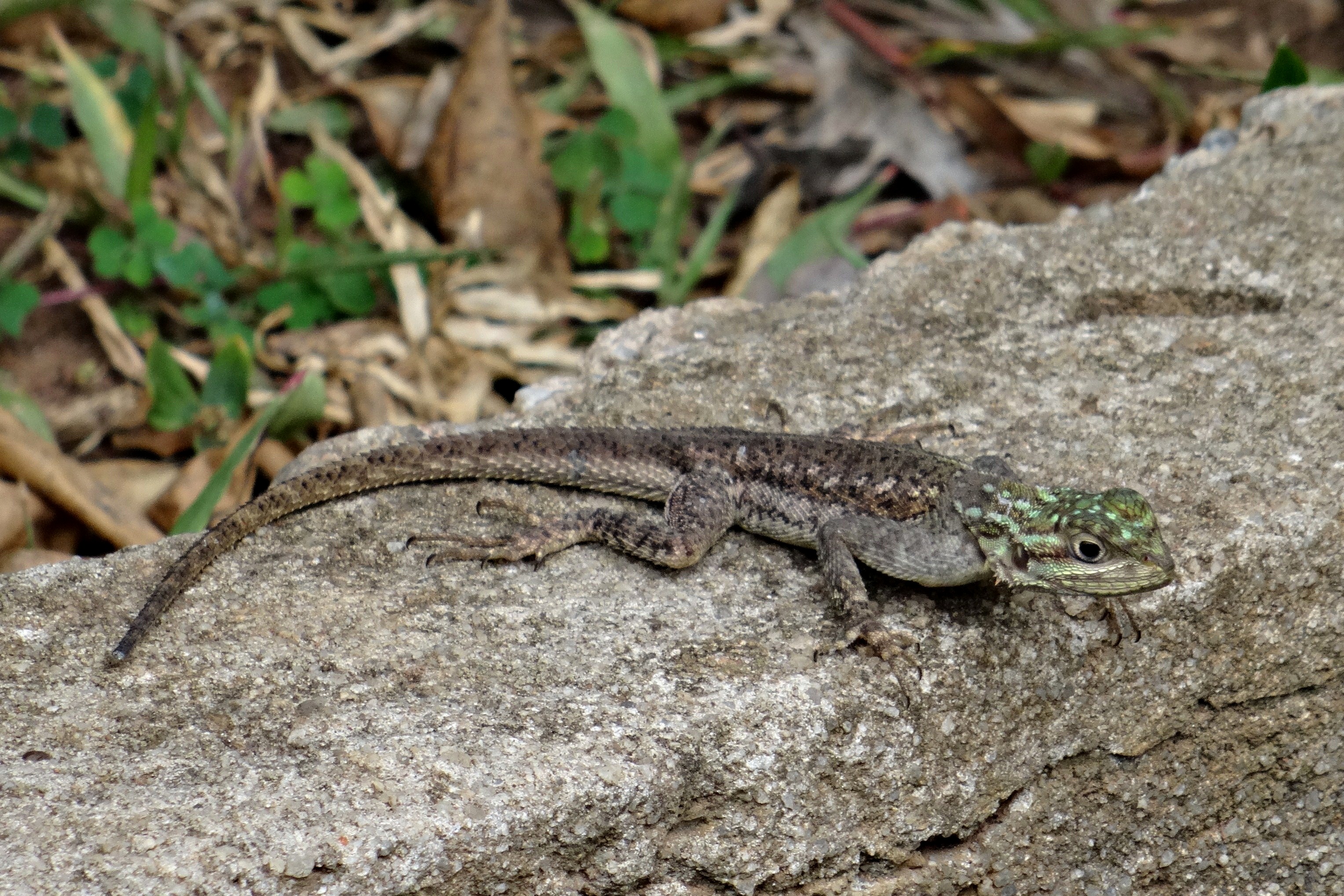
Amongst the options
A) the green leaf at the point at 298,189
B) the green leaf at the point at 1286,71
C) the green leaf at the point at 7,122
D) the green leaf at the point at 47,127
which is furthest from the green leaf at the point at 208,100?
the green leaf at the point at 1286,71

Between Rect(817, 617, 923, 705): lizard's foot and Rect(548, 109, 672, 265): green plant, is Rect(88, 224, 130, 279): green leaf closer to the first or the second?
Rect(548, 109, 672, 265): green plant

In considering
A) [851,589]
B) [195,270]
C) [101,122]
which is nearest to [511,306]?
[195,270]

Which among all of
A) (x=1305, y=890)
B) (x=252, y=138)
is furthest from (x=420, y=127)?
(x=1305, y=890)

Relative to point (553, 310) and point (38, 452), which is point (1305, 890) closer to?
point (553, 310)

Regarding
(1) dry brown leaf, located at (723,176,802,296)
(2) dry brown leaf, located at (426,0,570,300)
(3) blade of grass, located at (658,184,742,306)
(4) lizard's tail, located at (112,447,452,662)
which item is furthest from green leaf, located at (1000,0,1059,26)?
(4) lizard's tail, located at (112,447,452,662)

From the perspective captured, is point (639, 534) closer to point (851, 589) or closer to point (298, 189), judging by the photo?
point (851, 589)

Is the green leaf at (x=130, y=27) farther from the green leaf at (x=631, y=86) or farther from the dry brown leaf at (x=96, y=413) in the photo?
the green leaf at (x=631, y=86)
